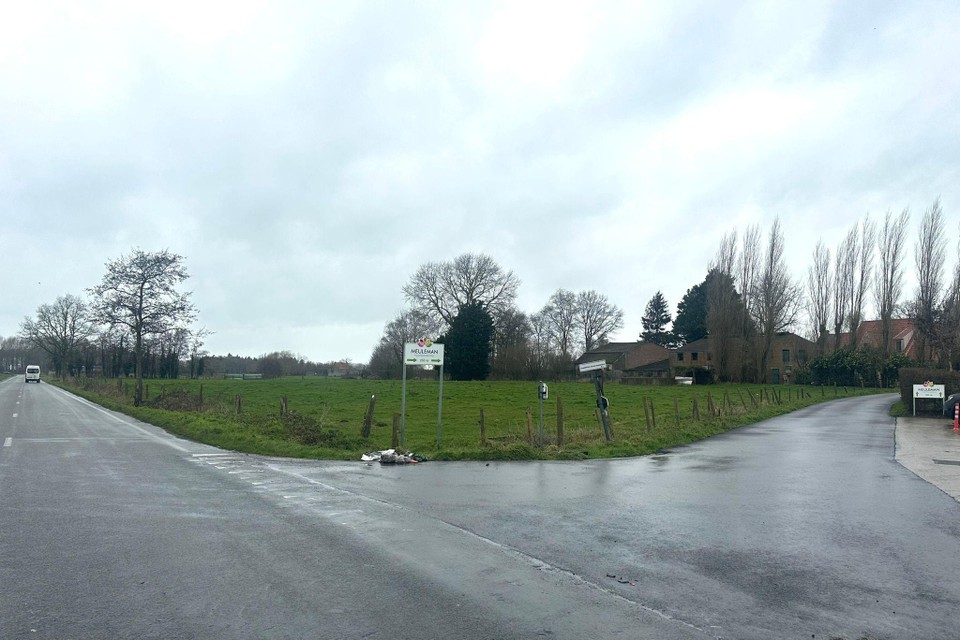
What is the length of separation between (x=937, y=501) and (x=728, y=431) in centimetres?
1347

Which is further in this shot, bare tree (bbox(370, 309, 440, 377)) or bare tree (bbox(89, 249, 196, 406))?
bare tree (bbox(370, 309, 440, 377))

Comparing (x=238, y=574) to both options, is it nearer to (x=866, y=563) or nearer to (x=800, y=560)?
(x=800, y=560)

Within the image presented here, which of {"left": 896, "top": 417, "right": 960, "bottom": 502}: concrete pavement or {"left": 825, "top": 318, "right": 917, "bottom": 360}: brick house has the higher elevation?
{"left": 825, "top": 318, "right": 917, "bottom": 360}: brick house

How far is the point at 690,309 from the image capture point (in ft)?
314

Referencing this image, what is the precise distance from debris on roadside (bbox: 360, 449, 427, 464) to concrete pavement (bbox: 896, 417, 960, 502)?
10.0m

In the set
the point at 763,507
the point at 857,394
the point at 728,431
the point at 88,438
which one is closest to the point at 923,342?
the point at 857,394

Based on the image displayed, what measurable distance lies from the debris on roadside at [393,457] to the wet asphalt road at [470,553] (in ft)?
3.81

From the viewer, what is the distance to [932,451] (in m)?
17.7

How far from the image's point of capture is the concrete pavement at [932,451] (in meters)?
12.9

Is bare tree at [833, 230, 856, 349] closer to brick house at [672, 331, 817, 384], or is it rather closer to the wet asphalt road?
brick house at [672, 331, 817, 384]

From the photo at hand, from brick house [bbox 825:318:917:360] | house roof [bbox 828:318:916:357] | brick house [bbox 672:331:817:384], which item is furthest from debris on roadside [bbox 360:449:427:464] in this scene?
house roof [bbox 828:318:916:357]

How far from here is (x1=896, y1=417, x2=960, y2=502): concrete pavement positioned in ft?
42.3

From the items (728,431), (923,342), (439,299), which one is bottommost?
(728,431)

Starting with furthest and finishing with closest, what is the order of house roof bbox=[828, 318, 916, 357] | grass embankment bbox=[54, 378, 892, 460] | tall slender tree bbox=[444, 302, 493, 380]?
tall slender tree bbox=[444, 302, 493, 380] → house roof bbox=[828, 318, 916, 357] → grass embankment bbox=[54, 378, 892, 460]
